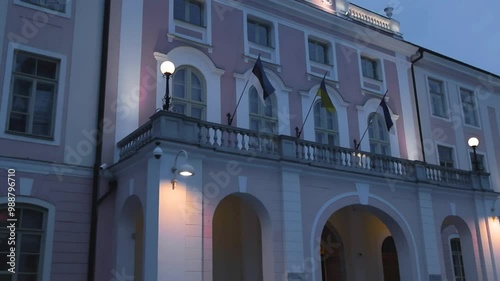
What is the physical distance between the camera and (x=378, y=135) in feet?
64.2

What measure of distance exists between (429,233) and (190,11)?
9.89 m

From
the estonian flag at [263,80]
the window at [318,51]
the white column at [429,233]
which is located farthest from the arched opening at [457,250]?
the estonian flag at [263,80]

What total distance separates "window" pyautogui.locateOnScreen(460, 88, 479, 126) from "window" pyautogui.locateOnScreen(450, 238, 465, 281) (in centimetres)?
545

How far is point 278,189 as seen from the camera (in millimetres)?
13727

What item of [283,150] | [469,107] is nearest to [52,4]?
[283,150]

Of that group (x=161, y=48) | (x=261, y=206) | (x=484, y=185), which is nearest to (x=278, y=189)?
(x=261, y=206)

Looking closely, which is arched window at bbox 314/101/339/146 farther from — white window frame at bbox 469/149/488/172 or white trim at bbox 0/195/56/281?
white trim at bbox 0/195/56/281

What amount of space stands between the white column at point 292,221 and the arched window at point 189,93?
3.17 metres

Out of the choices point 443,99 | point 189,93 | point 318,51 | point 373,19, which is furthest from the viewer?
point 443,99

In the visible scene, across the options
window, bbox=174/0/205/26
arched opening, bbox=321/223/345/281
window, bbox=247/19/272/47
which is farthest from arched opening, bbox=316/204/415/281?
window, bbox=174/0/205/26

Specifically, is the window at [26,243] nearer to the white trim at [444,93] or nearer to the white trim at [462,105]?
the white trim at [444,93]

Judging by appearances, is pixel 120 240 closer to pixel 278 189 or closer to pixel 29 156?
pixel 29 156

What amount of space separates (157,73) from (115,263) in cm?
518

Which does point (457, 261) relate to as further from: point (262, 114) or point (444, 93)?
point (262, 114)
